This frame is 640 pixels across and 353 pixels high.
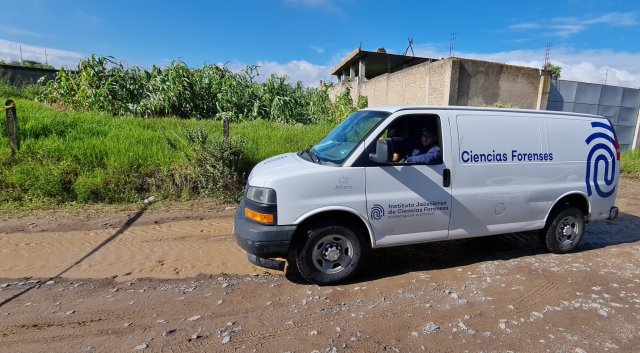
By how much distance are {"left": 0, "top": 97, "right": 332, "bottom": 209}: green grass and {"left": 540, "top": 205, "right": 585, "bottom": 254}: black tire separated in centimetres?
537

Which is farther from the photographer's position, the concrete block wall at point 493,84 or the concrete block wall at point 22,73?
the concrete block wall at point 22,73

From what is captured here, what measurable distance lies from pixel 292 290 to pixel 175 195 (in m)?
4.03

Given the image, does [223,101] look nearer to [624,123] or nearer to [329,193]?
[329,193]

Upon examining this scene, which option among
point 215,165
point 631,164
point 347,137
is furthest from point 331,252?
point 631,164

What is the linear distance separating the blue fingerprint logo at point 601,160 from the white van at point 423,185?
2 centimetres

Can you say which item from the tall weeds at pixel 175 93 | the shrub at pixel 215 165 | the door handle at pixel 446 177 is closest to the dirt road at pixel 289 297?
the door handle at pixel 446 177

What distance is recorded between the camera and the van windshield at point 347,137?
4270 millimetres

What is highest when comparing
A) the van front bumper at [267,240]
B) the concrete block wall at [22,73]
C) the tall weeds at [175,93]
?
the concrete block wall at [22,73]

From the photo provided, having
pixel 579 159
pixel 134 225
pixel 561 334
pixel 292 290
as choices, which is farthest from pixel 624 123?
pixel 134 225

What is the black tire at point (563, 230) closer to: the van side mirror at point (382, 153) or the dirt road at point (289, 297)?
the dirt road at point (289, 297)

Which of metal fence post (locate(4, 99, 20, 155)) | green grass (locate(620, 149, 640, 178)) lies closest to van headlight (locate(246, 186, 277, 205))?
metal fence post (locate(4, 99, 20, 155))

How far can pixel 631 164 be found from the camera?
38.5ft

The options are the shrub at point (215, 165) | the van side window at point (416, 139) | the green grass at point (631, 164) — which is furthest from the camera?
the green grass at point (631, 164)

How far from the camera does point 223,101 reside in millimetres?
12000
